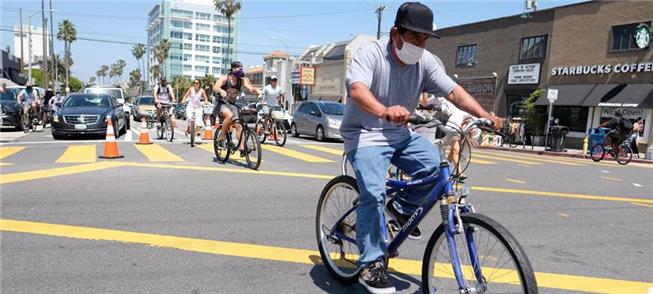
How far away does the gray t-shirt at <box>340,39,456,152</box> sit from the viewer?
311 centimetres

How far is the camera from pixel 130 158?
971 centimetres

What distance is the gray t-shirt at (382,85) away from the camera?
3.11m

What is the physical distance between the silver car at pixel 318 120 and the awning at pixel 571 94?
546 inches

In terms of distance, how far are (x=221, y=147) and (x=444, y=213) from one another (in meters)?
7.12

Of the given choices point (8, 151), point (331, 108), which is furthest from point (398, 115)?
point (331, 108)

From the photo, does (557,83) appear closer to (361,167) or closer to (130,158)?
(130,158)

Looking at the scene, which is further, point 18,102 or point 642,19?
point 642,19

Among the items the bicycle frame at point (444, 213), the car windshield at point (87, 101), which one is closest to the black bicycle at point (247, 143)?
the bicycle frame at point (444, 213)

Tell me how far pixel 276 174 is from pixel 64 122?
822cm

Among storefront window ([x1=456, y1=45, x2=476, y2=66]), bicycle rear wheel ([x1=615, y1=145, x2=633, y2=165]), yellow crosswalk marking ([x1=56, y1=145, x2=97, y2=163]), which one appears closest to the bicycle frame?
yellow crosswalk marking ([x1=56, y1=145, x2=97, y2=163])

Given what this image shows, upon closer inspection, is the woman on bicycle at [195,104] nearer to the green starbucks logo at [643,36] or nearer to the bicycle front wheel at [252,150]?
the bicycle front wheel at [252,150]

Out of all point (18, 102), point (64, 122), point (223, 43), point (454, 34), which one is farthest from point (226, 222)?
point (223, 43)

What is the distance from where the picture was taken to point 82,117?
13.7m

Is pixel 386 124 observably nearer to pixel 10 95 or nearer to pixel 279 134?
pixel 279 134
